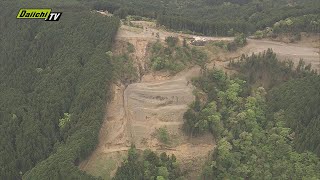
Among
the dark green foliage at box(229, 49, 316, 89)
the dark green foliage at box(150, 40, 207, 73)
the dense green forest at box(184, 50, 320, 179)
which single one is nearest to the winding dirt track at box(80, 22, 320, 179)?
the dark green foliage at box(150, 40, 207, 73)

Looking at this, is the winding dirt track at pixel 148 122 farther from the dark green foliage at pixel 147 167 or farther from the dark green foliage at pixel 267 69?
the dark green foliage at pixel 267 69

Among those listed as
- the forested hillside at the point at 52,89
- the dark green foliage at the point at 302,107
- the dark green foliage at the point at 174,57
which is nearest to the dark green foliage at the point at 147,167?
the forested hillside at the point at 52,89

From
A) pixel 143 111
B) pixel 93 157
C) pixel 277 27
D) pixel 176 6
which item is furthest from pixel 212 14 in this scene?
pixel 93 157

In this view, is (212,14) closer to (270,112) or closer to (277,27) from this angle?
(277,27)

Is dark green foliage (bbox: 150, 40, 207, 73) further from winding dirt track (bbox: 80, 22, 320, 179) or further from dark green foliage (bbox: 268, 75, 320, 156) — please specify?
dark green foliage (bbox: 268, 75, 320, 156)

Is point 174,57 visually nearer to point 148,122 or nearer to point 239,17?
point 148,122

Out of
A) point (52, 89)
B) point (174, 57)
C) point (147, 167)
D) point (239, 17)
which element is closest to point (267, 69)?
point (174, 57)

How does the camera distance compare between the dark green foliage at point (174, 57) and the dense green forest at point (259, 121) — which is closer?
the dense green forest at point (259, 121)
